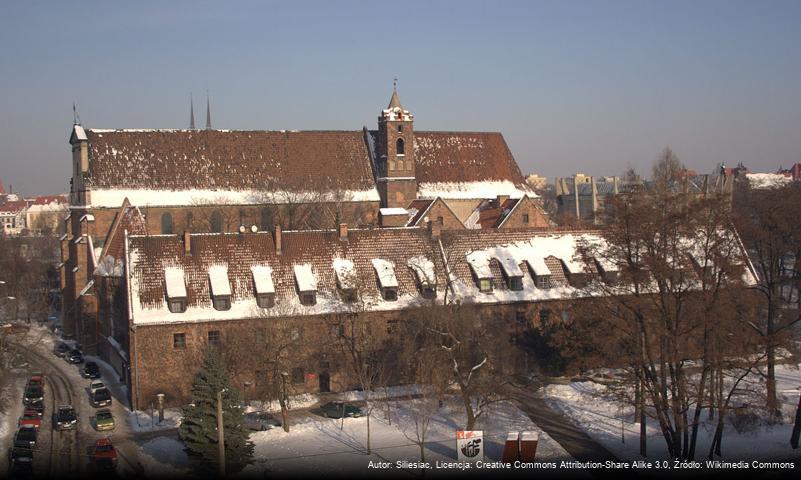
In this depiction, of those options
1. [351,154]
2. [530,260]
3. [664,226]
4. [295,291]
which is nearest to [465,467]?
[664,226]

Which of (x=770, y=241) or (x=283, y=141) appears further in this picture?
(x=283, y=141)

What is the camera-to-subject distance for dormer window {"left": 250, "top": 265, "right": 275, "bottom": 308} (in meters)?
41.3

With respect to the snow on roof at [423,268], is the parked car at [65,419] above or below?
below

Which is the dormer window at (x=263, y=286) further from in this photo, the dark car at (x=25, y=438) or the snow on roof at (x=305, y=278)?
the dark car at (x=25, y=438)

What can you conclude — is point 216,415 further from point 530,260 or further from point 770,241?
point 770,241

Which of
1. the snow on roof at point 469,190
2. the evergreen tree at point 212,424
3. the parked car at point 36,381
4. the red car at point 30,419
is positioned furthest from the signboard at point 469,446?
the snow on roof at point 469,190

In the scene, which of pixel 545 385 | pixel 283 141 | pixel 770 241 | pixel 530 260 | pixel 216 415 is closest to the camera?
pixel 216 415

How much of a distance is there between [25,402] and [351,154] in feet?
122

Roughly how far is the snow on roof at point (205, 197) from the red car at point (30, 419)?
86.7 ft

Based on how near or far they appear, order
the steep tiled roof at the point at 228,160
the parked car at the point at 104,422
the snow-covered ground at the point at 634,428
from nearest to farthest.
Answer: the snow-covered ground at the point at 634,428 < the parked car at the point at 104,422 < the steep tiled roof at the point at 228,160

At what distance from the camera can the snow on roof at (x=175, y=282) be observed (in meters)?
40.2

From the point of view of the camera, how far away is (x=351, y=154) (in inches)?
2881

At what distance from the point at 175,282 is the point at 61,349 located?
815 inches

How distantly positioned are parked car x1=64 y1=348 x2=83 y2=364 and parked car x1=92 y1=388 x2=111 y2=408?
11.9m
